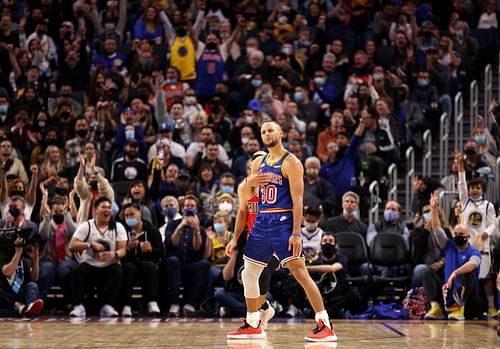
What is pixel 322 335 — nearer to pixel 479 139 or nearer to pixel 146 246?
pixel 146 246

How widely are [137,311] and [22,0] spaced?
393 inches

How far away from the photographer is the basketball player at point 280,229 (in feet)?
33.3

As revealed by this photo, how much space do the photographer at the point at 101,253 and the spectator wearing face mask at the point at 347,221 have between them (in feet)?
9.99

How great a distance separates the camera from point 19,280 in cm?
1395

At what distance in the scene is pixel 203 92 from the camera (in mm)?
19781

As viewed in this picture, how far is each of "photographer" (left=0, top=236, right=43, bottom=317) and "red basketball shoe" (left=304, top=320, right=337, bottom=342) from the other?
15.7ft

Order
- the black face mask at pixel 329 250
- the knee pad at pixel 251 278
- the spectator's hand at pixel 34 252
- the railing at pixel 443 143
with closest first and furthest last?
the knee pad at pixel 251 278
the spectator's hand at pixel 34 252
the black face mask at pixel 329 250
the railing at pixel 443 143

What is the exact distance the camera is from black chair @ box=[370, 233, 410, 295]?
14.8 m

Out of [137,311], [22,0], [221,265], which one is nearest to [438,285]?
[221,265]

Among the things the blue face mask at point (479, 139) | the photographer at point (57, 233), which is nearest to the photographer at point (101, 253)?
the photographer at point (57, 233)

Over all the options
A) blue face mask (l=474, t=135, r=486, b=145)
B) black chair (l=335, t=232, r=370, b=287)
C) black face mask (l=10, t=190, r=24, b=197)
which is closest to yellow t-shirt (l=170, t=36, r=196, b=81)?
black face mask (l=10, t=190, r=24, b=197)

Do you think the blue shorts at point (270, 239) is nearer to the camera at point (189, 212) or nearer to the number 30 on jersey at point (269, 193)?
the number 30 on jersey at point (269, 193)

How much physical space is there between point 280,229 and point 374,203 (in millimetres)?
6606

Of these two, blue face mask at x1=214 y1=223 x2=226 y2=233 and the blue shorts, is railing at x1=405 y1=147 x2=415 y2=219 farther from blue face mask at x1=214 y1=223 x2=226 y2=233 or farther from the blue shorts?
the blue shorts
